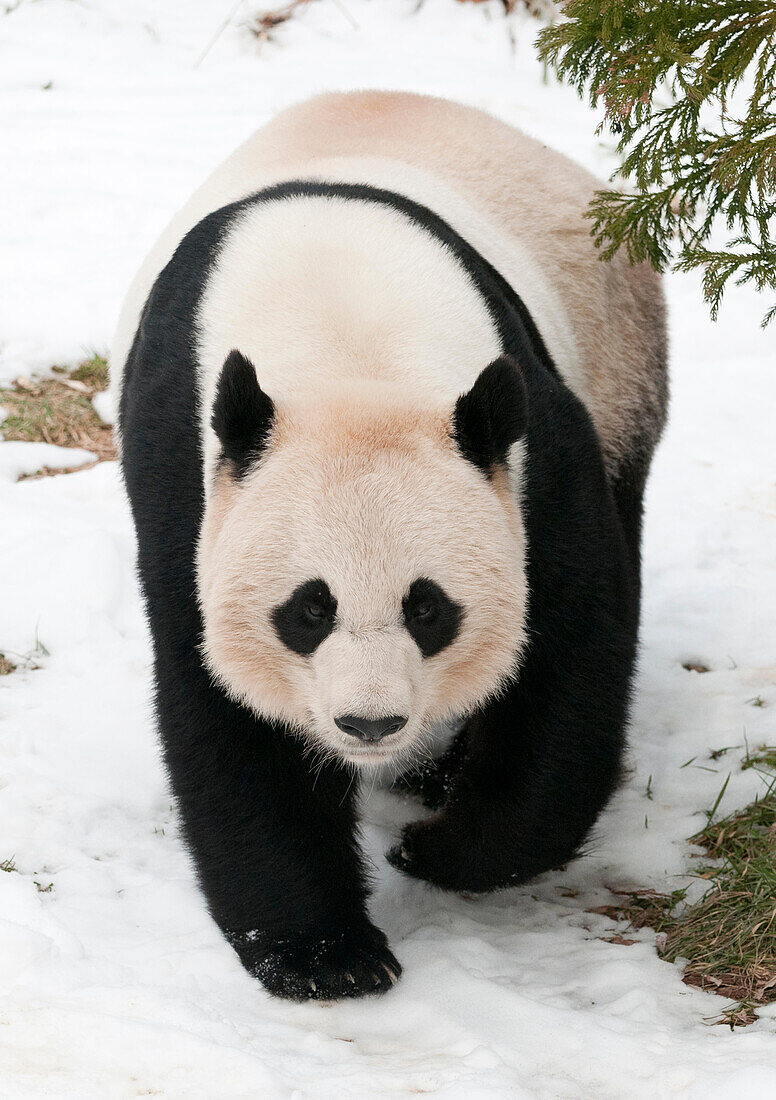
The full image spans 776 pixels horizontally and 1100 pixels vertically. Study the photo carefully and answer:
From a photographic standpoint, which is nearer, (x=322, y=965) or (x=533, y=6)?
(x=322, y=965)

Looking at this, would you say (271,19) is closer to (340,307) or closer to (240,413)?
(340,307)

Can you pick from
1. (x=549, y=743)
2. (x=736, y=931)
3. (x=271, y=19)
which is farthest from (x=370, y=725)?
(x=271, y=19)

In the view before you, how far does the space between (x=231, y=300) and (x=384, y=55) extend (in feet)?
26.3

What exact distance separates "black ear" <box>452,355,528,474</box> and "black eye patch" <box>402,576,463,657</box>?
0.33 m

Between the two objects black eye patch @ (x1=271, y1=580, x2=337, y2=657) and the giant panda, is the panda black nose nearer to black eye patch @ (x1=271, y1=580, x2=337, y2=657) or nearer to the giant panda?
the giant panda

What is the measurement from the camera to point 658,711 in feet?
15.8

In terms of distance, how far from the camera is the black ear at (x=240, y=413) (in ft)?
9.08

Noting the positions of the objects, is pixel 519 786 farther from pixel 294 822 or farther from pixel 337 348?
pixel 337 348

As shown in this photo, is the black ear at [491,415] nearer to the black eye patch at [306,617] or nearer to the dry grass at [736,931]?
the black eye patch at [306,617]

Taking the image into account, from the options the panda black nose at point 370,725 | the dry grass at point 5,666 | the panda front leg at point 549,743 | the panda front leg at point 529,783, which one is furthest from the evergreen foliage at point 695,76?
the dry grass at point 5,666

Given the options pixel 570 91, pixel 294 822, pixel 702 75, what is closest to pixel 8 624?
pixel 294 822

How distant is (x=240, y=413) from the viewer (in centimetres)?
282

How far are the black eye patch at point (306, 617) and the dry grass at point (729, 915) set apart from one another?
4.34 ft

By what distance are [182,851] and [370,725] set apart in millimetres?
1510
